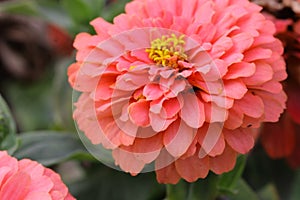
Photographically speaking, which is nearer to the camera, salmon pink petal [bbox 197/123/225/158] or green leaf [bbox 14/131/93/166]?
salmon pink petal [bbox 197/123/225/158]

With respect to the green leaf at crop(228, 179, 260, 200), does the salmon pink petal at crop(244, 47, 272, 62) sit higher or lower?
higher

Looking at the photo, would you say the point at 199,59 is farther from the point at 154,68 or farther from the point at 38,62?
the point at 38,62

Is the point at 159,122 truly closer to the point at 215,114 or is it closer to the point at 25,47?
the point at 215,114

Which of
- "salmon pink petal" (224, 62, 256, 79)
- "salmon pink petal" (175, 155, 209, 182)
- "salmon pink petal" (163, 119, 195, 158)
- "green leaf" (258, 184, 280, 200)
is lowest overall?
"green leaf" (258, 184, 280, 200)

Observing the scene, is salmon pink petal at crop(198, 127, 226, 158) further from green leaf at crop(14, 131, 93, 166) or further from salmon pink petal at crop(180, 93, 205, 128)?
green leaf at crop(14, 131, 93, 166)

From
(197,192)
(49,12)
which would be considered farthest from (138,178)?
(49,12)

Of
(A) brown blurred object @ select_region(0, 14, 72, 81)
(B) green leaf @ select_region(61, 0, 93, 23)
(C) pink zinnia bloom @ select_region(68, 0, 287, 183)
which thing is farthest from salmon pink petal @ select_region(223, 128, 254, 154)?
(A) brown blurred object @ select_region(0, 14, 72, 81)

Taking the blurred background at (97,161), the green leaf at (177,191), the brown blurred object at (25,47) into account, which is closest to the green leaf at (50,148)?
the blurred background at (97,161)
